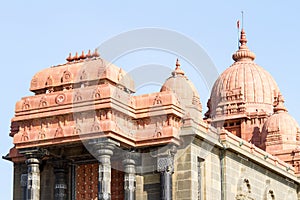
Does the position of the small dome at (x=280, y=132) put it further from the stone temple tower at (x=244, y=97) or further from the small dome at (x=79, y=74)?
the small dome at (x=79, y=74)

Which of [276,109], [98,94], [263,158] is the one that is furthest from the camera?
[276,109]

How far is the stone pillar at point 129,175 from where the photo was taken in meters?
41.2

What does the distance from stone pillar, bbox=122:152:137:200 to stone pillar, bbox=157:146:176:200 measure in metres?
1.22

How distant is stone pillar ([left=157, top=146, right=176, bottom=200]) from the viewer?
40.5 metres

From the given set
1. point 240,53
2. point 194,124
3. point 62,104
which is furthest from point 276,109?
point 62,104

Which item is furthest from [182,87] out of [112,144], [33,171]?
[33,171]

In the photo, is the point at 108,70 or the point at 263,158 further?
the point at 263,158

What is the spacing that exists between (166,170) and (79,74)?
18.8 feet

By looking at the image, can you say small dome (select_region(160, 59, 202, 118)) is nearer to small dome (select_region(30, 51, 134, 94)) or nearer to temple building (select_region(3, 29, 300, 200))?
temple building (select_region(3, 29, 300, 200))

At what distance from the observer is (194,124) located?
41812mm

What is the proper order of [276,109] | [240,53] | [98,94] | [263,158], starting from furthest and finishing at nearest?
[240,53], [276,109], [263,158], [98,94]

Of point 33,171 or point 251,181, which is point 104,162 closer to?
point 33,171

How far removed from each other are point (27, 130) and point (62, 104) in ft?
6.84

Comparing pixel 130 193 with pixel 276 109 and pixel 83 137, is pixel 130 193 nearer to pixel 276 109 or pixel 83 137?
pixel 83 137
